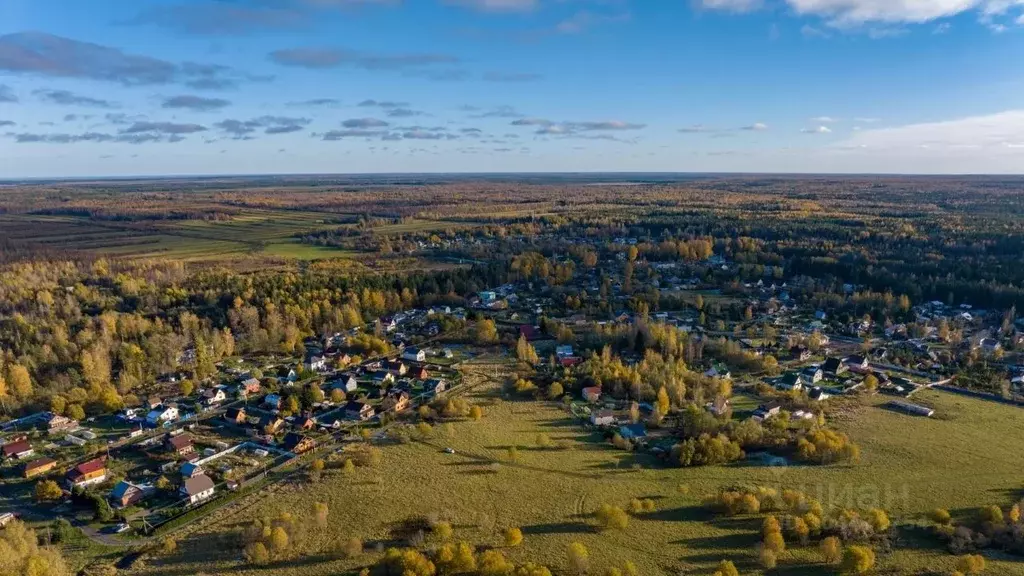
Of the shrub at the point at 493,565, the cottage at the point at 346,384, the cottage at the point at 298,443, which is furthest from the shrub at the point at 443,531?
the cottage at the point at 346,384

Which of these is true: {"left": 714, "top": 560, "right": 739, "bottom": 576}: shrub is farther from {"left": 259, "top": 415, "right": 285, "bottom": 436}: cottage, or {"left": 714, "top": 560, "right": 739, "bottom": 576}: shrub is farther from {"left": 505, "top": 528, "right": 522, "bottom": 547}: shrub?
{"left": 259, "top": 415, "right": 285, "bottom": 436}: cottage

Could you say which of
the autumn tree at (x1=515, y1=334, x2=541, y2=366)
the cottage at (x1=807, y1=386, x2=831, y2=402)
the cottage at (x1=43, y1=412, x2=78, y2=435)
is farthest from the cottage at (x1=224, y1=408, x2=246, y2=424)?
the cottage at (x1=807, y1=386, x2=831, y2=402)

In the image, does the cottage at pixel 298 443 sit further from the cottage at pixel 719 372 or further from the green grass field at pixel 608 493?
the cottage at pixel 719 372

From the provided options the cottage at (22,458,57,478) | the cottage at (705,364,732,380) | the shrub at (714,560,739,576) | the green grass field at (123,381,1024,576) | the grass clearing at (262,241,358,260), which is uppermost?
the grass clearing at (262,241,358,260)

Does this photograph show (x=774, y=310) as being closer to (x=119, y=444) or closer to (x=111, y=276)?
(x=119, y=444)

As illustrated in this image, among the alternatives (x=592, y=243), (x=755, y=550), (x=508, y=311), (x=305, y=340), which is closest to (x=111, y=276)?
(x=305, y=340)

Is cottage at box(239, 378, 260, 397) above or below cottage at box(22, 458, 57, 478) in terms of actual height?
above
